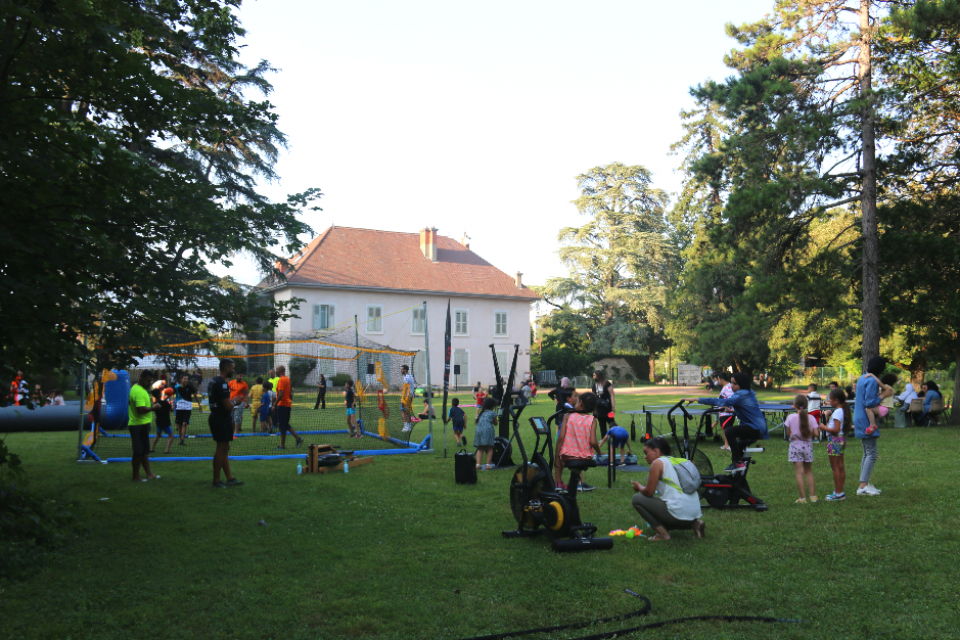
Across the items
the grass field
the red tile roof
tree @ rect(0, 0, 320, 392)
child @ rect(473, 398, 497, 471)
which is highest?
the red tile roof

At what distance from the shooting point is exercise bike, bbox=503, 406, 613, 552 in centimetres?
677

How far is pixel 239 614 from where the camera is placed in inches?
200

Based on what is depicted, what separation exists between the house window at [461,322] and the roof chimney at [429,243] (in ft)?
14.6

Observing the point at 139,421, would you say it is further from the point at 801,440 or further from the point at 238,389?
the point at 801,440

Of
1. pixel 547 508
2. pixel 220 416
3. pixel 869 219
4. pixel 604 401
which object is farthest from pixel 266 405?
pixel 869 219

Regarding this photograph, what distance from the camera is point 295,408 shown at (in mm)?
24438

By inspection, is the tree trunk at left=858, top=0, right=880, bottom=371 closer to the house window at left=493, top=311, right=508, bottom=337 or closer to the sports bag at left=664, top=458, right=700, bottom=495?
the sports bag at left=664, top=458, right=700, bottom=495

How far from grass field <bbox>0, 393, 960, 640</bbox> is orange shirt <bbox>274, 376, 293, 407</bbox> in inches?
204

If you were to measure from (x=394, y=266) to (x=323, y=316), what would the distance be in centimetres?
675

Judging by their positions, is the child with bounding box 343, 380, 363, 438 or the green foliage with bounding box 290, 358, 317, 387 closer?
the child with bounding box 343, 380, 363, 438

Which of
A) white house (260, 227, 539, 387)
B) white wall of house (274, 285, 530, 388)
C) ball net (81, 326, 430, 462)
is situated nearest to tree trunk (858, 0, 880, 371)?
ball net (81, 326, 430, 462)

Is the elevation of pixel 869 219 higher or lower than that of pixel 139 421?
higher

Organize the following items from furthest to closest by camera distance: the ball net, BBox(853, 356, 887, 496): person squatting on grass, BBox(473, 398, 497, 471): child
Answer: the ball net
BBox(473, 398, 497, 471): child
BBox(853, 356, 887, 496): person squatting on grass

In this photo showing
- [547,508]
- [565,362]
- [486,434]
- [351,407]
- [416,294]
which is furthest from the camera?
[565,362]
